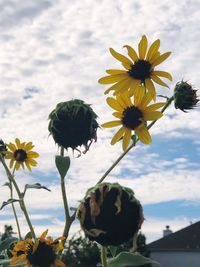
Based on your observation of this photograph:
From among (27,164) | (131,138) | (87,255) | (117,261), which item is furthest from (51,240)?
(87,255)

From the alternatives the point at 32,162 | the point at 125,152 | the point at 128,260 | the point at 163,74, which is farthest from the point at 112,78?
the point at 32,162

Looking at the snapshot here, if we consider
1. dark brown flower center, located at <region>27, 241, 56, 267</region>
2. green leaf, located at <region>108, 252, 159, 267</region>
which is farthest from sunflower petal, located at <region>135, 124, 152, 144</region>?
dark brown flower center, located at <region>27, 241, 56, 267</region>

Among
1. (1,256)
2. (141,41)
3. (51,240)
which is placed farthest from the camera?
(1,256)

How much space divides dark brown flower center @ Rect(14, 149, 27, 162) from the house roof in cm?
3865

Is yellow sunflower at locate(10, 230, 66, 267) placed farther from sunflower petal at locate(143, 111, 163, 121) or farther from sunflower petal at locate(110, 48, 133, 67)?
sunflower petal at locate(110, 48, 133, 67)

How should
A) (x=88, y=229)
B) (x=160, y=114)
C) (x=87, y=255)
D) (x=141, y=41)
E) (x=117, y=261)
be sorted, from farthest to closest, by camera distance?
(x=87, y=255), (x=141, y=41), (x=160, y=114), (x=117, y=261), (x=88, y=229)

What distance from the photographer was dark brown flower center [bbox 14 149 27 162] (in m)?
4.80

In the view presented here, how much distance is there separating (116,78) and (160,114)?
0.95ft

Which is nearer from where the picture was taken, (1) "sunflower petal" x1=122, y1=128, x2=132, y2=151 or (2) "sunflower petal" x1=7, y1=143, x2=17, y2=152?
(1) "sunflower petal" x1=122, y1=128, x2=132, y2=151

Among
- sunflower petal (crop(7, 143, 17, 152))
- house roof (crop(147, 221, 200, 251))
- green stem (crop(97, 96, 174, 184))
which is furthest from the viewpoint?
house roof (crop(147, 221, 200, 251))

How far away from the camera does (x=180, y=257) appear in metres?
43.1

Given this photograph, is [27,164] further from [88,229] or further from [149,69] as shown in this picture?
[88,229]

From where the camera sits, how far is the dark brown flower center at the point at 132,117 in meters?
2.37

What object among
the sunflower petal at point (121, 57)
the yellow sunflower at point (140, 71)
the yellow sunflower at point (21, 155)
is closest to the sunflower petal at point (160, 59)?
the yellow sunflower at point (140, 71)
